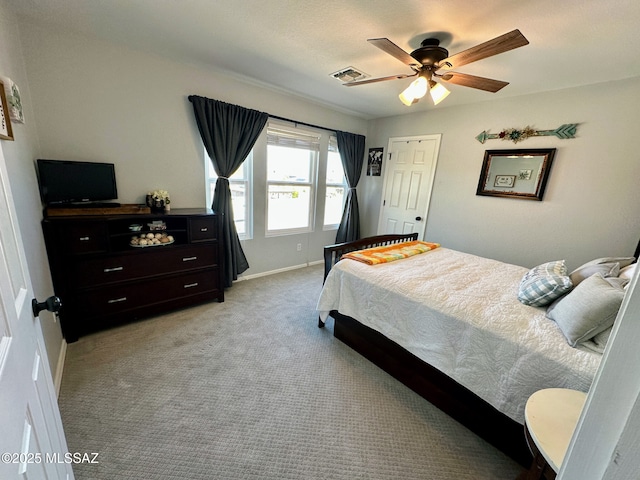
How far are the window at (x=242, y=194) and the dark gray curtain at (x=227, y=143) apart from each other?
176 millimetres

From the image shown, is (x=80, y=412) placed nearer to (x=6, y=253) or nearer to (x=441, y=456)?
(x=6, y=253)

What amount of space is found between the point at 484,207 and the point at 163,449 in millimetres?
3789

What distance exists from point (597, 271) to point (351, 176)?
321 cm

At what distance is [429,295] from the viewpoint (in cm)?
171

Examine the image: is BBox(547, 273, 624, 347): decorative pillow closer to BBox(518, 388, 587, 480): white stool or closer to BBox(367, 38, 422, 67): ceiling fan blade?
BBox(518, 388, 587, 480): white stool

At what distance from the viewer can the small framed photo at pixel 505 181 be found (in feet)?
9.77

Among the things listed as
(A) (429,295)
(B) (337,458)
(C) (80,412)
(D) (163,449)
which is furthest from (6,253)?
(A) (429,295)

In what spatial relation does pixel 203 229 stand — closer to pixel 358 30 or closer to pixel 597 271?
pixel 358 30

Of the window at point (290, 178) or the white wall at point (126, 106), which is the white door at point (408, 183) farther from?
the white wall at point (126, 106)

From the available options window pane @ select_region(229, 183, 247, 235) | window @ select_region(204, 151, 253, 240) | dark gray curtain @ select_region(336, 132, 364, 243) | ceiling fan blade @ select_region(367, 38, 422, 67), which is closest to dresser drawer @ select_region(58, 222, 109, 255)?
window @ select_region(204, 151, 253, 240)

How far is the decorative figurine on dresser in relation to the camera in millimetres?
1974

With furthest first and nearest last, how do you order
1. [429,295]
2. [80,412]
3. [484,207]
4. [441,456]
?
[484,207]
[429,295]
[80,412]
[441,456]

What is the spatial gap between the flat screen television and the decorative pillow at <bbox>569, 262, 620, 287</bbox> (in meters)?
3.67

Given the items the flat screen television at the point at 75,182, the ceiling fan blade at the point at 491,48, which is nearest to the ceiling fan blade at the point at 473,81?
the ceiling fan blade at the point at 491,48
